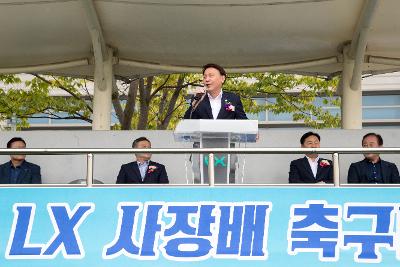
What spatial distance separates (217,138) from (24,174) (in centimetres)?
268

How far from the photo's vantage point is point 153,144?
29.2 ft

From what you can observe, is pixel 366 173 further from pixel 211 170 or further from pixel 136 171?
pixel 136 171

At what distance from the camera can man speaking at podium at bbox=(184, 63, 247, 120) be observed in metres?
5.68

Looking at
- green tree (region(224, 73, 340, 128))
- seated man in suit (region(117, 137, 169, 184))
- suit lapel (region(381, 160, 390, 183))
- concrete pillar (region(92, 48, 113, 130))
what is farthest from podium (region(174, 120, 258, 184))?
green tree (region(224, 73, 340, 128))

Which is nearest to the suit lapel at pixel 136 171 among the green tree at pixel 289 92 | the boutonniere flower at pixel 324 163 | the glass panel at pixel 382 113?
the boutonniere flower at pixel 324 163

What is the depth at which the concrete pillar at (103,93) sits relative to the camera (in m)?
10.9

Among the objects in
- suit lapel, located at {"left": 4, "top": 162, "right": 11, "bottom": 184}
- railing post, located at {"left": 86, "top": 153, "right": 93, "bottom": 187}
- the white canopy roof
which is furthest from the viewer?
the white canopy roof

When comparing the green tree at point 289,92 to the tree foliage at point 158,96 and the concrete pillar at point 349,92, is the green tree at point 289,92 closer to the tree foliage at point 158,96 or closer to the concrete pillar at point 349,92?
the tree foliage at point 158,96

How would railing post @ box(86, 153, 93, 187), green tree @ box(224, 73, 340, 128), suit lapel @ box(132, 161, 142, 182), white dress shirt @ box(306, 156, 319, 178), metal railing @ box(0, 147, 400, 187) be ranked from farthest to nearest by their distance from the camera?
green tree @ box(224, 73, 340, 128), white dress shirt @ box(306, 156, 319, 178), suit lapel @ box(132, 161, 142, 182), railing post @ box(86, 153, 93, 187), metal railing @ box(0, 147, 400, 187)

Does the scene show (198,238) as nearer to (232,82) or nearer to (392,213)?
(392,213)

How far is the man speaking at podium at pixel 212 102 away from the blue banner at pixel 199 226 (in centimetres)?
64

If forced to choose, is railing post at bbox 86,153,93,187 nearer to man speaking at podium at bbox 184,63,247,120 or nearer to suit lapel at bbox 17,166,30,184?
man speaking at podium at bbox 184,63,247,120

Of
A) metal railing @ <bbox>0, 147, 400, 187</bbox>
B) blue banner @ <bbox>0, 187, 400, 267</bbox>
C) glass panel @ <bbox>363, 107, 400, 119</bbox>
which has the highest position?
glass panel @ <bbox>363, 107, 400, 119</bbox>

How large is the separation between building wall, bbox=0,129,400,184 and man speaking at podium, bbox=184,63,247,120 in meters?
2.52
